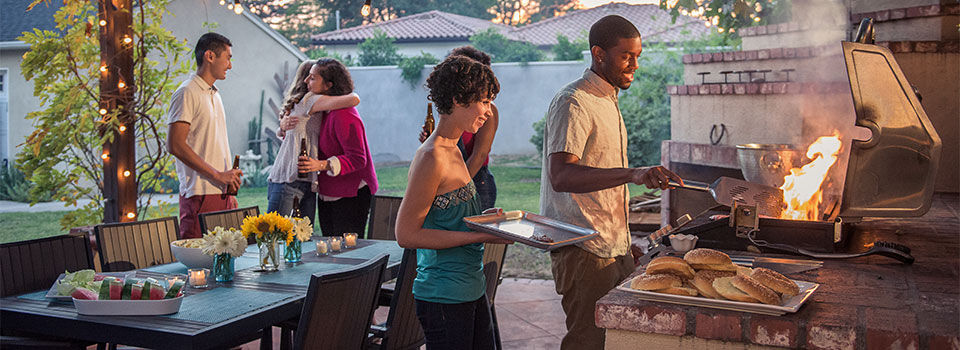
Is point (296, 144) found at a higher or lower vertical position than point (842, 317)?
higher

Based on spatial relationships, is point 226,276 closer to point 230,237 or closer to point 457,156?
point 230,237

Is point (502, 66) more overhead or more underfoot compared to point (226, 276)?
more overhead

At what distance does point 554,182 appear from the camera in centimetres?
262

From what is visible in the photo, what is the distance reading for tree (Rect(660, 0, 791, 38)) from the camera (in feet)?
20.1

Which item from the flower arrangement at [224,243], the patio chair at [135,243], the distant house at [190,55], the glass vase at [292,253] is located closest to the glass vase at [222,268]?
the flower arrangement at [224,243]

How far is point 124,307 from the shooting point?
2.58 m

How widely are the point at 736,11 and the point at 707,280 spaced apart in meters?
4.68

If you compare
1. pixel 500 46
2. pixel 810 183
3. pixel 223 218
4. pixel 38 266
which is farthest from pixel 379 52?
pixel 810 183

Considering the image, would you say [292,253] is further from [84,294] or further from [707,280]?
[707,280]

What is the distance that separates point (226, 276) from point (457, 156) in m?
1.27

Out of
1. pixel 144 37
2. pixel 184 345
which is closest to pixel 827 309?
pixel 184 345

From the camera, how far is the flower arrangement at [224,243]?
312cm

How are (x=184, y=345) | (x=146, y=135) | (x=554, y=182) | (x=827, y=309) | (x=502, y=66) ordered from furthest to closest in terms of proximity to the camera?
(x=502, y=66) < (x=146, y=135) < (x=554, y=182) < (x=184, y=345) < (x=827, y=309)

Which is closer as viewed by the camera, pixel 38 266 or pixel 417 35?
pixel 38 266
